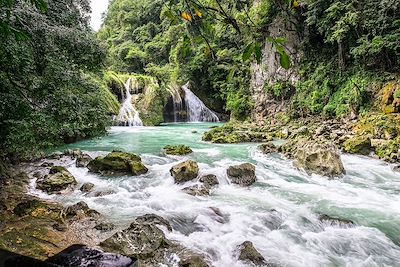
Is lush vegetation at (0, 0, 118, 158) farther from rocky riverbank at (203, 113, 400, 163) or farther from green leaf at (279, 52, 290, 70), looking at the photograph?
rocky riverbank at (203, 113, 400, 163)

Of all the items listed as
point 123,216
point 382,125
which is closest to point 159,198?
point 123,216

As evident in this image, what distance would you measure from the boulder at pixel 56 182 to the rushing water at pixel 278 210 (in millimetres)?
423

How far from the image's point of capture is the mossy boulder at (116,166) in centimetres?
798

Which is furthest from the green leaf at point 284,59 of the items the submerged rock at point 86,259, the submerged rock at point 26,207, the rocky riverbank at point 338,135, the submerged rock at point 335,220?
the rocky riverbank at point 338,135

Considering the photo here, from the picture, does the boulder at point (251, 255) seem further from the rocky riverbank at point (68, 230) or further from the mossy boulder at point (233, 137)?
the mossy boulder at point (233, 137)

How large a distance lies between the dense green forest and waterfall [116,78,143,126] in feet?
3.00

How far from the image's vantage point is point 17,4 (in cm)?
500

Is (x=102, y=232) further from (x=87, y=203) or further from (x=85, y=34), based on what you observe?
(x=85, y=34)

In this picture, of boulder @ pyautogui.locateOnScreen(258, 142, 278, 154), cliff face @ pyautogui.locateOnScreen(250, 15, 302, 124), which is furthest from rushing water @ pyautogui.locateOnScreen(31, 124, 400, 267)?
cliff face @ pyautogui.locateOnScreen(250, 15, 302, 124)

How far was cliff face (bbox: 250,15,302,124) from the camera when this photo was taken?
17484mm

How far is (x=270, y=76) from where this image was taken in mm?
19000

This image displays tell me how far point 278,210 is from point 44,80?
4.66 meters

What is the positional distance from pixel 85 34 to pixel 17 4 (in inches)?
80.3

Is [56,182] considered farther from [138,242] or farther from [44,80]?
[138,242]
